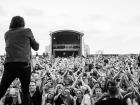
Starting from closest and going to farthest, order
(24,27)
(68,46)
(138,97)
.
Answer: (24,27) < (138,97) < (68,46)

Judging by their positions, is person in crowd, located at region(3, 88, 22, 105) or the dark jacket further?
person in crowd, located at region(3, 88, 22, 105)

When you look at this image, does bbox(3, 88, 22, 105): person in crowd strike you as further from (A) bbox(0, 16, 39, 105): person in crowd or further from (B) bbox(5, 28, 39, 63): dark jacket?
(B) bbox(5, 28, 39, 63): dark jacket

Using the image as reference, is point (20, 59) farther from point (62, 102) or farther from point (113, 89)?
point (62, 102)

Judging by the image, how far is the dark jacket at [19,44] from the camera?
194 inches

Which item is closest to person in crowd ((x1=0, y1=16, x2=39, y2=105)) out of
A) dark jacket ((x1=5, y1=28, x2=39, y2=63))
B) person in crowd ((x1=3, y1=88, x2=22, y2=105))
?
dark jacket ((x1=5, y1=28, x2=39, y2=63))

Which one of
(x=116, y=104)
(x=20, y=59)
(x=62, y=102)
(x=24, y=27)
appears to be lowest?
(x=62, y=102)

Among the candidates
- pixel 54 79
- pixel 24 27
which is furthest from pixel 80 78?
pixel 24 27

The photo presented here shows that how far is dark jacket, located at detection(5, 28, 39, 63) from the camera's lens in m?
4.94

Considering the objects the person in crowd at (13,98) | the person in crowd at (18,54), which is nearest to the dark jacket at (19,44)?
the person in crowd at (18,54)

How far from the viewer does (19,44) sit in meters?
4.99

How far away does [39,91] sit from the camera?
28.6 ft

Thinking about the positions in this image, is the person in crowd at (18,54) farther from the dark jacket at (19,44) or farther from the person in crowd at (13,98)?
the person in crowd at (13,98)

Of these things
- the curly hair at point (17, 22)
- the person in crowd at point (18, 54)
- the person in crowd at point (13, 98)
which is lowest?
the person in crowd at point (13, 98)

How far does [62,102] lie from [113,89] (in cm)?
523
